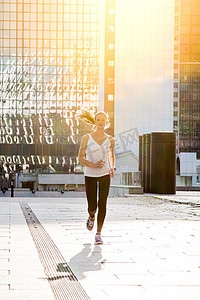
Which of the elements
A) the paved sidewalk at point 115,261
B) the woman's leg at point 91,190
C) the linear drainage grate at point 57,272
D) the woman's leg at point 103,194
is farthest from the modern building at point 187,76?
the linear drainage grate at point 57,272

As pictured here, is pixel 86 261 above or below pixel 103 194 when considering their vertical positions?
below

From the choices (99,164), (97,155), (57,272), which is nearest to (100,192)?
(99,164)

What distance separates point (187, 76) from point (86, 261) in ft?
497

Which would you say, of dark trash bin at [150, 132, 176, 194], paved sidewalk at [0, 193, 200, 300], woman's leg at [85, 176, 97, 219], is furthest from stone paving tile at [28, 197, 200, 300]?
dark trash bin at [150, 132, 176, 194]

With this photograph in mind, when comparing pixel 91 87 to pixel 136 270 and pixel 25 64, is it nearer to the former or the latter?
pixel 25 64

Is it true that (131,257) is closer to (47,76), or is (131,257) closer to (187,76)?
(47,76)

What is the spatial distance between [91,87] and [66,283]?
281ft

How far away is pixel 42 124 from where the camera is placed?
90.9 meters

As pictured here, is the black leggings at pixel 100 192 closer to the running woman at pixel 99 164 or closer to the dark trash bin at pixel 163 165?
the running woman at pixel 99 164

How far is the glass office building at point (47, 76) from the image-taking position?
89500 mm

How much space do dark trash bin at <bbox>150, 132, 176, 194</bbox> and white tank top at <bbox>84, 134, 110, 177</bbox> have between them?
1738 centimetres

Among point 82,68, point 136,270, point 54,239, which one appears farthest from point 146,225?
point 82,68

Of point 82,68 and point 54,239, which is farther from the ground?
point 82,68

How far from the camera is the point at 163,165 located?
25625mm
